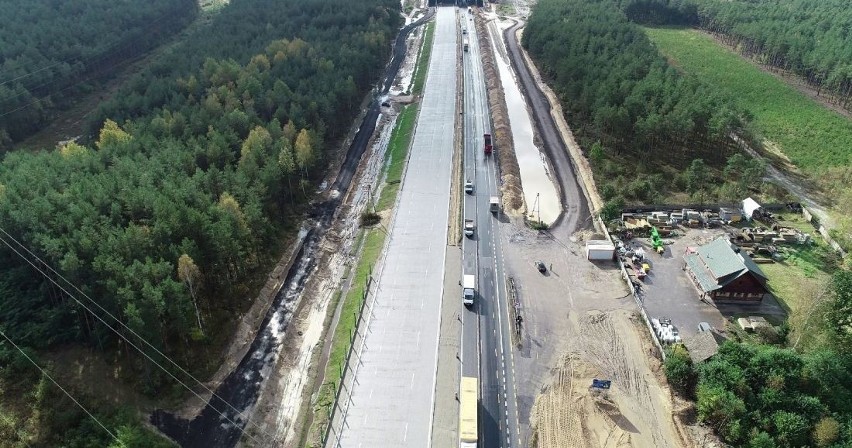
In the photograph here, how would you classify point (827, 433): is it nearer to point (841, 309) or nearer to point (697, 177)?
point (841, 309)

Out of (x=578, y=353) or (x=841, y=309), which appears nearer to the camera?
(x=841, y=309)

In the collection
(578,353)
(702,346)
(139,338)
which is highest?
(139,338)

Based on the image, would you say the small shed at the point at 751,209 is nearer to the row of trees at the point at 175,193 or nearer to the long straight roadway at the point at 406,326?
the long straight roadway at the point at 406,326

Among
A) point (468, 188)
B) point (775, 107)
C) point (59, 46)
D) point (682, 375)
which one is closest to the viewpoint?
point (682, 375)

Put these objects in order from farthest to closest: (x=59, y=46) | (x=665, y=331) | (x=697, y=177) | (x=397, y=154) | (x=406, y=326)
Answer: (x=59, y=46), (x=397, y=154), (x=697, y=177), (x=406, y=326), (x=665, y=331)

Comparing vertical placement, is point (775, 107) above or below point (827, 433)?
above

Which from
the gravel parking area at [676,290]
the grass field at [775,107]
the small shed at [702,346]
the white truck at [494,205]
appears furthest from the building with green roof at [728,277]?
the grass field at [775,107]

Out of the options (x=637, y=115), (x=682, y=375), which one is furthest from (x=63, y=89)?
(x=682, y=375)
